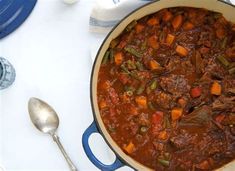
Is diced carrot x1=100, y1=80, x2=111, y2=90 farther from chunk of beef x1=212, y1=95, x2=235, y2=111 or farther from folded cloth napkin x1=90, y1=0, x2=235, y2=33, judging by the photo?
chunk of beef x1=212, y1=95, x2=235, y2=111

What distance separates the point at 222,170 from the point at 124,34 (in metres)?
0.46

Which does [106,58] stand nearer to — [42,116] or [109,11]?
[109,11]

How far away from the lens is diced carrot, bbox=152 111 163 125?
163 cm

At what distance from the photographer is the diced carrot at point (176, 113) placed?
5.33ft

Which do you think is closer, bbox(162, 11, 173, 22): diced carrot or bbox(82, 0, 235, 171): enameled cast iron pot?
bbox(82, 0, 235, 171): enameled cast iron pot

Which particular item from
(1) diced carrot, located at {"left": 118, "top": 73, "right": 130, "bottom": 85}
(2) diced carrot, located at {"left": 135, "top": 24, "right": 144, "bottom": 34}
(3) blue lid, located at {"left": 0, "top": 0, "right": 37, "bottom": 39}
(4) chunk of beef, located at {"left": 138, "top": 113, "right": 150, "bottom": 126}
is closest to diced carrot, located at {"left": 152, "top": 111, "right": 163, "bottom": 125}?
(4) chunk of beef, located at {"left": 138, "top": 113, "right": 150, "bottom": 126}

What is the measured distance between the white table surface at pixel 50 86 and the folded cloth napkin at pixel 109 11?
0.05 metres

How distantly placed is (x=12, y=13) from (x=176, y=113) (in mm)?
549

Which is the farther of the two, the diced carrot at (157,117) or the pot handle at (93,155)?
the diced carrot at (157,117)

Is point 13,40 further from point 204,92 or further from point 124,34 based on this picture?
point 204,92

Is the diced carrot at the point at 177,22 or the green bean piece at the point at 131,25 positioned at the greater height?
the green bean piece at the point at 131,25

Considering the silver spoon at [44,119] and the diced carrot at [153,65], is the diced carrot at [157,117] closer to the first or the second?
the diced carrot at [153,65]

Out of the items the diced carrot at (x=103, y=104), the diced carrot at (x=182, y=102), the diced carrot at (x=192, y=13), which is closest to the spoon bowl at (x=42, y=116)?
the diced carrot at (x=103, y=104)

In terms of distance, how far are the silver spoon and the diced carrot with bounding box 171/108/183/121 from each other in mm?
308
